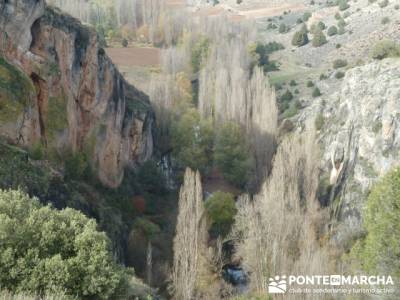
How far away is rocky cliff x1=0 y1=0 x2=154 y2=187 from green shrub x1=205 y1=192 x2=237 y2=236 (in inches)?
266

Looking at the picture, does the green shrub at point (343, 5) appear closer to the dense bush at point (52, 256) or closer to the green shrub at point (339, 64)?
the green shrub at point (339, 64)

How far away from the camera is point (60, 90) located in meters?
27.4

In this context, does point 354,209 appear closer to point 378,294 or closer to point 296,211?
point 296,211

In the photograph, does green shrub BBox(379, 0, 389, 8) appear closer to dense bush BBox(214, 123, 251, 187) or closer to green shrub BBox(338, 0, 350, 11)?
green shrub BBox(338, 0, 350, 11)

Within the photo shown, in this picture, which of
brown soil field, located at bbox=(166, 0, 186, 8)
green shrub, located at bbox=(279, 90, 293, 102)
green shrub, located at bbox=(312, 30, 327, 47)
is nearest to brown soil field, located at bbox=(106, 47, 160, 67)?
green shrub, located at bbox=(279, 90, 293, 102)

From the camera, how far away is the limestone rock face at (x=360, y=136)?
3325 cm

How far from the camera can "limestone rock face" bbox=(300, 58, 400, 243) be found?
3325 cm

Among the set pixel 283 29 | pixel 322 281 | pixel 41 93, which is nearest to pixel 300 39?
pixel 283 29

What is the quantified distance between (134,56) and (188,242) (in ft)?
152

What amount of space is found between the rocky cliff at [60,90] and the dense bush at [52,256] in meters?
11.6

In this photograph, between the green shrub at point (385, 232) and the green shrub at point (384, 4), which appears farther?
the green shrub at point (384, 4)

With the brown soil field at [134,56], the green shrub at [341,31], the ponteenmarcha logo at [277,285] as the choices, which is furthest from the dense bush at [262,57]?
the ponteenmarcha logo at [277,285]

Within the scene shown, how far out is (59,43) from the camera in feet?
92.2

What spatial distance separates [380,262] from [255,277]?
12130 mm
